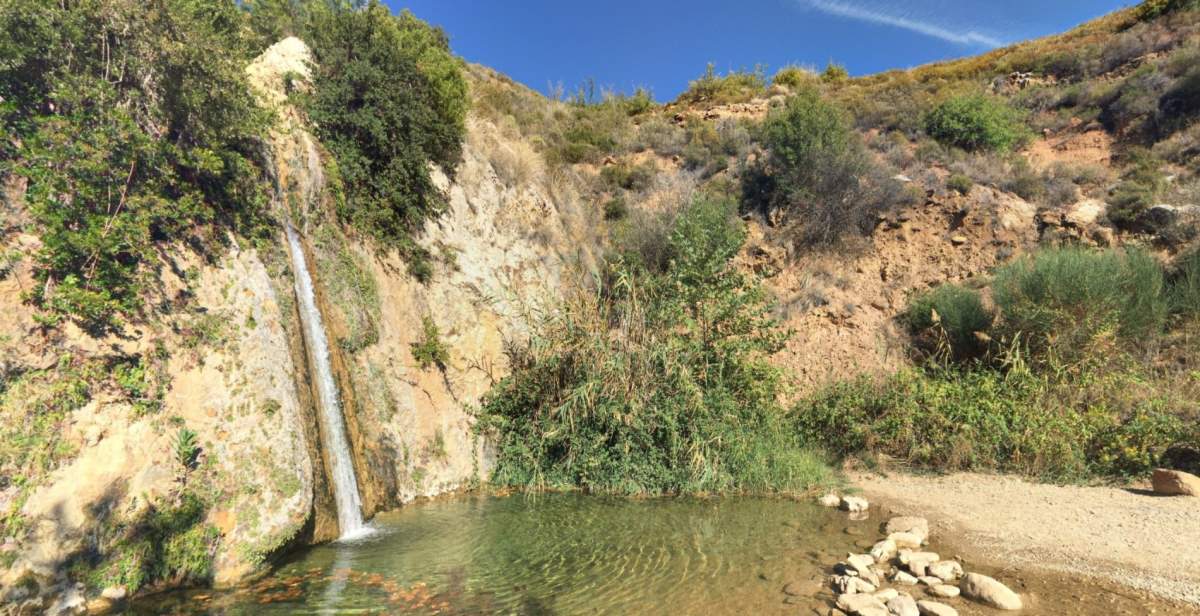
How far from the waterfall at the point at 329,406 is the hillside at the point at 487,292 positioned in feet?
0.33

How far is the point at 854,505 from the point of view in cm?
783

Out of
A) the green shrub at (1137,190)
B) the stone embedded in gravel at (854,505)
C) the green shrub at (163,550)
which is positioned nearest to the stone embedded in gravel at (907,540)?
Result: the stone embedded in gravel at (854,505)

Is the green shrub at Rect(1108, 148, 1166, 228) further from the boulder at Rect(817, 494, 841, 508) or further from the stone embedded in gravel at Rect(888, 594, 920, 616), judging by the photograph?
the stone embedded in gravel at Rect(888, 594, 920, 616)

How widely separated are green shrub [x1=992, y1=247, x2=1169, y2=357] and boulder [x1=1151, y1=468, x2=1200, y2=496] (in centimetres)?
315

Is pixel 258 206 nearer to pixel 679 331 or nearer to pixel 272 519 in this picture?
pixel 272 519

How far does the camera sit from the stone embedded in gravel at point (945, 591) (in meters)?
4.93

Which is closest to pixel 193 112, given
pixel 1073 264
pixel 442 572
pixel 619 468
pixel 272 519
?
pixel 272 519

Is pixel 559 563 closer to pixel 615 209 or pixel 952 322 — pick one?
pixel 952 322

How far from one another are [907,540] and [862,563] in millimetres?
1099

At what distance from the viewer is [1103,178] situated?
1567cm

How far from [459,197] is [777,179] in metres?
10.2

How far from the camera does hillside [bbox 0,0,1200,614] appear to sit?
512 cm

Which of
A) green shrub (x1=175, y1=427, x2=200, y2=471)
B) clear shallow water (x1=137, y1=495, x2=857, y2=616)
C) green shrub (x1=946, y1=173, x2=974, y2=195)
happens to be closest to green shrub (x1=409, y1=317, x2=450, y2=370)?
clear shallow water (x1=137, y1=495, x2=857, y2=616)

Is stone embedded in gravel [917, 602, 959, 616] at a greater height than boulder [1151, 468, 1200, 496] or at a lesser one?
greater
